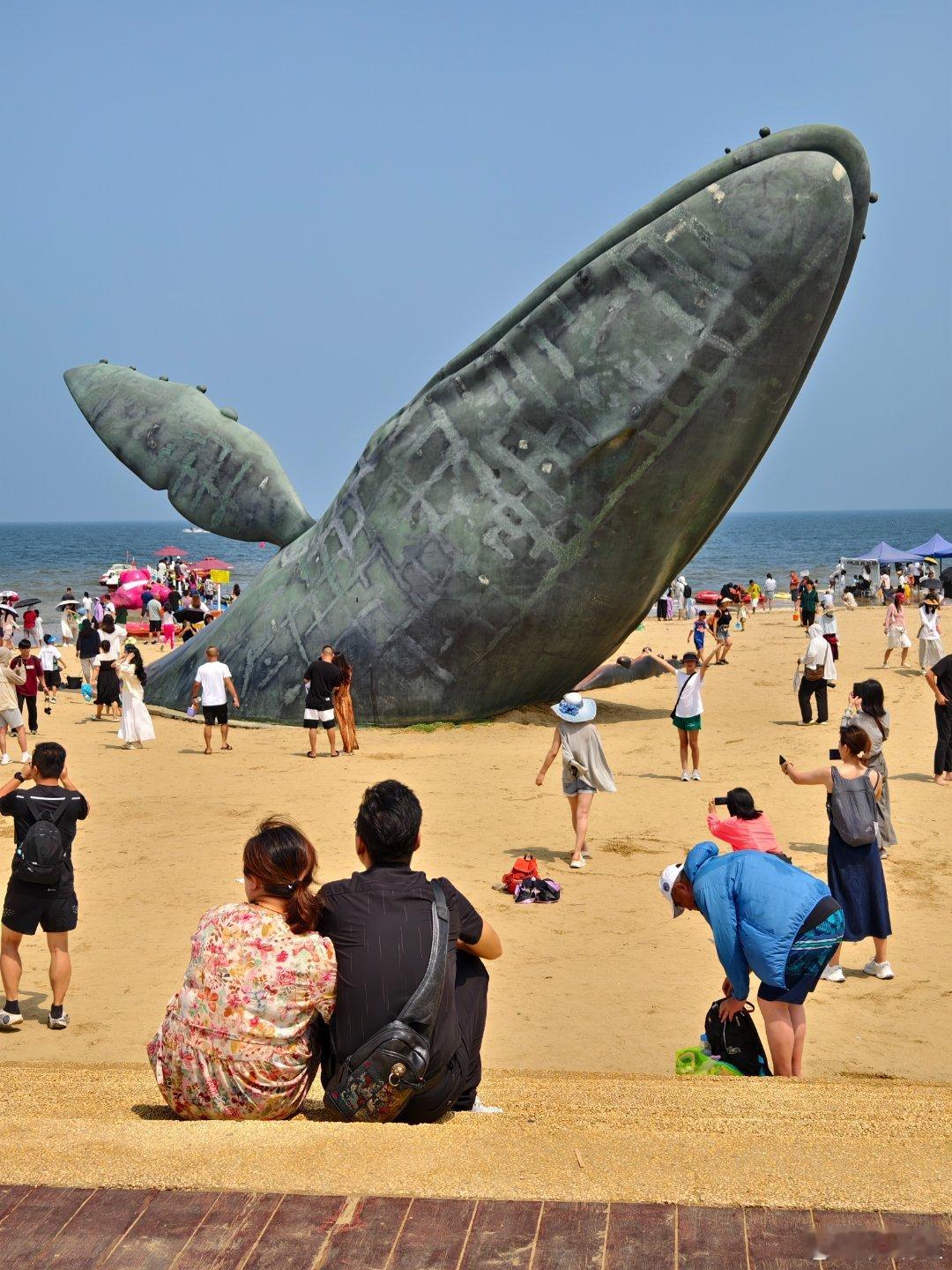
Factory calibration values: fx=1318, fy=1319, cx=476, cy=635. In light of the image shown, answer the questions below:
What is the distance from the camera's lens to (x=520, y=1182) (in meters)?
3.29

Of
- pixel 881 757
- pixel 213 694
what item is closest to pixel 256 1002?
pixel 881 757

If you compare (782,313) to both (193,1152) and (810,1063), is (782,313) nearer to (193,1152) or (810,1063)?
(810,1063)

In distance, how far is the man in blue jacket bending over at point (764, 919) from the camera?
185 inches

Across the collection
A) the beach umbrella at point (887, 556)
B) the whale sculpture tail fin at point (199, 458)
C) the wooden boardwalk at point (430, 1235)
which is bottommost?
the wooden boardwalk at point (430, 1235)

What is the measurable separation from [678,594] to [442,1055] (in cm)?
3596

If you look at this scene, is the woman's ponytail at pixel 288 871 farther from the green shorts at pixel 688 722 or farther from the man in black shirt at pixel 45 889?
the green shorts at pixel 688 722

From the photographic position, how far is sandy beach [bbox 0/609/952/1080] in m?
6.60

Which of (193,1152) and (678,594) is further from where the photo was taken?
(678,594)

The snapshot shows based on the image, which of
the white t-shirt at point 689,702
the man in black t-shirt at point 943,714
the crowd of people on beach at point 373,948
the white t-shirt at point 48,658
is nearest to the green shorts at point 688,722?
the white t-shirt at point 689,702

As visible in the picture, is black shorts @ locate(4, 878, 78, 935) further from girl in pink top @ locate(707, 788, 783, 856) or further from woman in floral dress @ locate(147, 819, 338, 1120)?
girl in pink top @ locate(707, 788, 783, 856)

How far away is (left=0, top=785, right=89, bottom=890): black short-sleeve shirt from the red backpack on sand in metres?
3.32

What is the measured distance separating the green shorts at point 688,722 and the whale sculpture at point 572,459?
7.70 feet

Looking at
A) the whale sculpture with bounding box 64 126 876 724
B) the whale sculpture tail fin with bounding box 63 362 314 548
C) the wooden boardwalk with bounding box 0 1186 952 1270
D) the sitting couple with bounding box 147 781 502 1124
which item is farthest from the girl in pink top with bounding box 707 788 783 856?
the whale sculpture tail fin with bounding box 63 362 314 548

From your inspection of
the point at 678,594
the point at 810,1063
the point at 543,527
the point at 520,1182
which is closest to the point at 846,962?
the point at 810,1063
